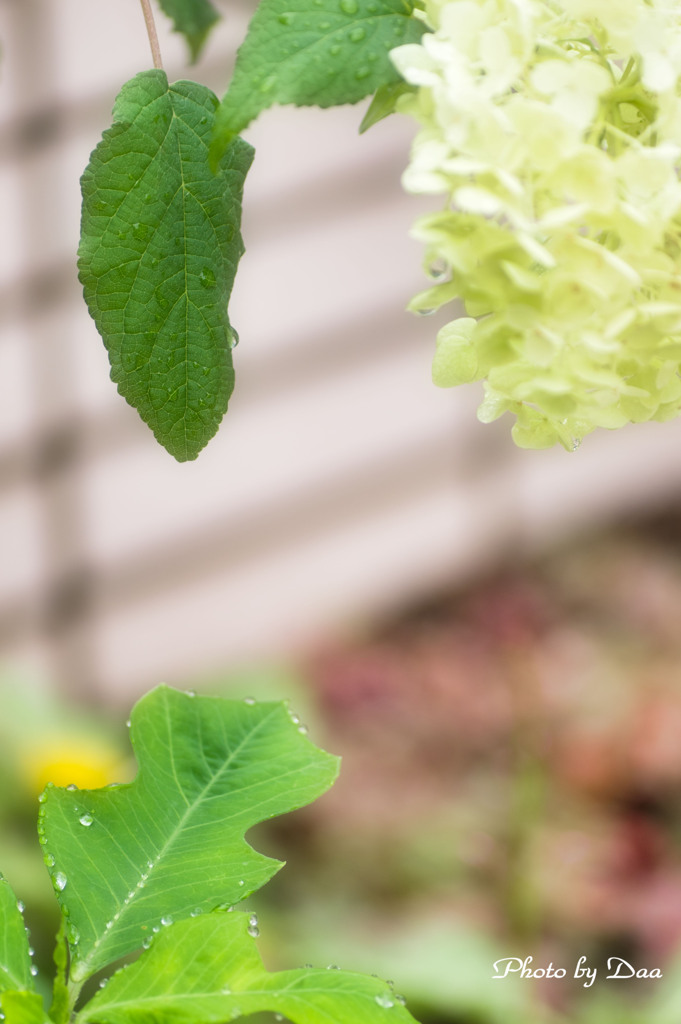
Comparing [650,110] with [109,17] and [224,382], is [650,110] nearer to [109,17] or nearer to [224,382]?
[224,382]

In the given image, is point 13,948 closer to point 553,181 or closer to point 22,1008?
point 22,1008

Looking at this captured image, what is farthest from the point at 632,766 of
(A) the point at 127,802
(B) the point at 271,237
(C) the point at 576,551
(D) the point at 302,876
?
(A) the point at 127,802

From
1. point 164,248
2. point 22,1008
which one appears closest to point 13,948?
point 22,1008

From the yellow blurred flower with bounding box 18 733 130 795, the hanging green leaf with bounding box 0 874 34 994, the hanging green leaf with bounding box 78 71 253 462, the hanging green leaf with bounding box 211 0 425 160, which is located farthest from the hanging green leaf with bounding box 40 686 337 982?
the yellow blurred flower with bounding box 18 733 130 795

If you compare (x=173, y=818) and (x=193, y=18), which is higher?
(x=193, y=18)

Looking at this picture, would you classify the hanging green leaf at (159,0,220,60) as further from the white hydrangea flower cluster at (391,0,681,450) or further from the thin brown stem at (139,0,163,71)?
the white hydrangea flower cluster at (391,0,681,450)

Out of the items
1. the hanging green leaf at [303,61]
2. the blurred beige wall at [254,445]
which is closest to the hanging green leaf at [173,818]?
the hanging green leaf at [303,61]

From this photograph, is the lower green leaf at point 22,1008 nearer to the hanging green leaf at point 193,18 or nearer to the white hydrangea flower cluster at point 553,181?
the white hydrangea flower cluster at point 553,181
